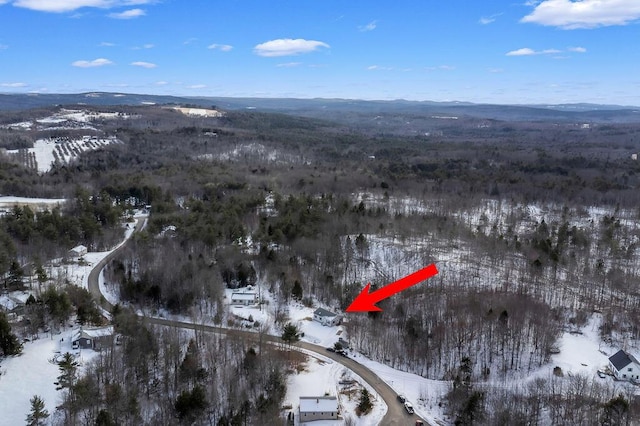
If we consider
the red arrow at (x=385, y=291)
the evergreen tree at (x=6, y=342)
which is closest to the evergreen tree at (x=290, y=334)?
the red arrow at (x=385, y=291)

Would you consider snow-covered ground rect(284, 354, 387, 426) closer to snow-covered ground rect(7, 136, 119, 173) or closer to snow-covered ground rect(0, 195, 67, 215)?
snow-covered ground rect(0, 195, 67, 215)

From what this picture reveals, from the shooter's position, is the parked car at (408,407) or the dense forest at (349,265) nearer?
the parked car at (408,407)

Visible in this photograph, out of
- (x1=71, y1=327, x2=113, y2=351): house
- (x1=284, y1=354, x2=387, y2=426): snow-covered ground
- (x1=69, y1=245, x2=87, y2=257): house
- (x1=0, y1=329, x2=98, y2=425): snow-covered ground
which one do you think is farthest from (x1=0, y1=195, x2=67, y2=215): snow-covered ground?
(x1=284, y1=354, x2=387, y2=426): snow-covered ground

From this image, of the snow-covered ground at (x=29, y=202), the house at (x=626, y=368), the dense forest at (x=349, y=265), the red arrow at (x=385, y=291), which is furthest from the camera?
the snow-covered ground at (x=29, y=202)

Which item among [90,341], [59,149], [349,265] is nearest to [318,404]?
[90,341]

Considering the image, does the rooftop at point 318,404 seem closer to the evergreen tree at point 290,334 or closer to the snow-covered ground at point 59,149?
the evergreen tree at point 290,334

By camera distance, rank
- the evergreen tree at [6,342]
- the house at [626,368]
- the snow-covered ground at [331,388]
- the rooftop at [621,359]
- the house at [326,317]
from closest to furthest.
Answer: the snow-covered ground at [331,388], the evergreen tree at [6,342], the house at [626,368], the rooftop at [621,359], the house at [326,317]
